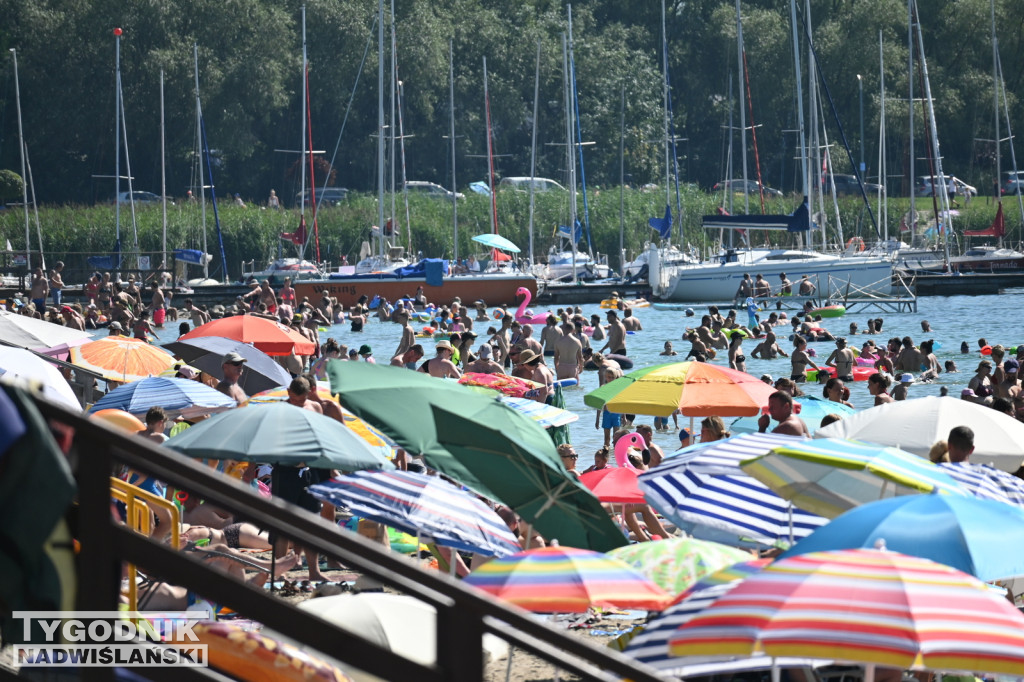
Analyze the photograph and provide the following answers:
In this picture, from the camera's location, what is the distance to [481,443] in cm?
776

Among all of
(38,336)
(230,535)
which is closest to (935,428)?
(230,535)

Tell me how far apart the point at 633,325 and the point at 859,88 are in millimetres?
30895

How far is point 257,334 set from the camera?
1691cm

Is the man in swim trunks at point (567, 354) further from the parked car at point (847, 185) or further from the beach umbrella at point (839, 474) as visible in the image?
the parked car at point (847, 185)

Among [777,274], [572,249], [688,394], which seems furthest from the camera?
[572,249]

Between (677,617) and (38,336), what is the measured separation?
11.8m

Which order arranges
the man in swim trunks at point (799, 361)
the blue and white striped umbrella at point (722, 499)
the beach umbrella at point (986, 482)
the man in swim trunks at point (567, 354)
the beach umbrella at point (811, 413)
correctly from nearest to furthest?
the beach umbrella at point (986, 482) → the blue and white striped umbrella at point (722, 499) → the beach umbrella at point (811, 413) → the man in swim trunks at point (567, 354) → the man in swim trunks at point (799, 361)

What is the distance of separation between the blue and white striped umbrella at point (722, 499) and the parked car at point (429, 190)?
5014 centimetres

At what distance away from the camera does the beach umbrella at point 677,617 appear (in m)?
Answer: 5.49

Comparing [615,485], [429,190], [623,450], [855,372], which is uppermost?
[429,190]

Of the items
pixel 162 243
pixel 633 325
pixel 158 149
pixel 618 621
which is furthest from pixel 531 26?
pixel 618 621

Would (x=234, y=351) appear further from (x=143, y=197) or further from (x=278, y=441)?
(x=143, y=197)

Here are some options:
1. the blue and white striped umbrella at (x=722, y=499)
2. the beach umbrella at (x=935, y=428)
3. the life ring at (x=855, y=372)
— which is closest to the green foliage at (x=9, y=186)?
the life ring at (x=855, y=372)

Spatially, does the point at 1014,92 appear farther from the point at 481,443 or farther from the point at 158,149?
the point at 481,443
